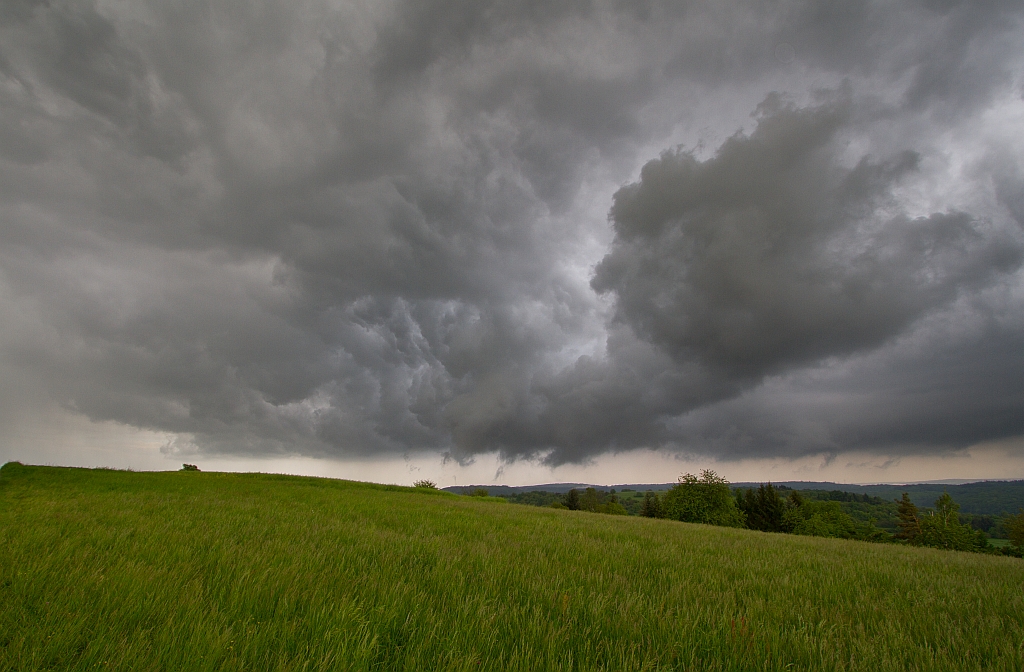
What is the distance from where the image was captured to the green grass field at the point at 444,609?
120 inches

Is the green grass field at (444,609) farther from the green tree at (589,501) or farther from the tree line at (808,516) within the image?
the green tree at (589,501)

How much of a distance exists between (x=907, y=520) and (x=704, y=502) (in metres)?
58.1

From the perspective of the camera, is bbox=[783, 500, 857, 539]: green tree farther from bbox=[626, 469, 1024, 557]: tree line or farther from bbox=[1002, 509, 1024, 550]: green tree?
bbox=[1002, 509, 1024, 550]: green tree

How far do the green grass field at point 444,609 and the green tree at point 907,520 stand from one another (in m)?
123

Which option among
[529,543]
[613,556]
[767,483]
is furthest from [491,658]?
[767,483]

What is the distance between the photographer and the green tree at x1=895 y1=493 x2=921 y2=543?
94.2 m

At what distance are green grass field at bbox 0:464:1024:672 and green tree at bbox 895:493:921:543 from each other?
123 m

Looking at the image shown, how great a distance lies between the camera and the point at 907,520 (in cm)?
9825

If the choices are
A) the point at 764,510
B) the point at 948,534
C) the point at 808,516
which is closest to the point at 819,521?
the point at 764,510

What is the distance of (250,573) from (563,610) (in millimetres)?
3377

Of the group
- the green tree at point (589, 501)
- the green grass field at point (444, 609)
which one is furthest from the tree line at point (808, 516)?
the green grass field at point (444, 609)

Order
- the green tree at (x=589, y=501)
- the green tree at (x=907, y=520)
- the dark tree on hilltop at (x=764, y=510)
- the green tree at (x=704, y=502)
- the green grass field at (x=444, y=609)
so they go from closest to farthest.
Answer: the green grass field at (x=444, y=609), the green tree at (x=704, y=502), the green tree at (x=907, y=520), the dark tree on hilltop at (x=764, y=510), the green tree at (x=589, y=501)

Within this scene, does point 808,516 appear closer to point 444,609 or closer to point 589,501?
point 589,501

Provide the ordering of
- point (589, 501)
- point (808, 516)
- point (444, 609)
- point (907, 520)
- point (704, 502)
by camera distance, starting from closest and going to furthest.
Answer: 1. point (444, 609)
2. point (704, 502)
3. point (907, 520)
4. point (808, 516)
5. point (589, 501)
